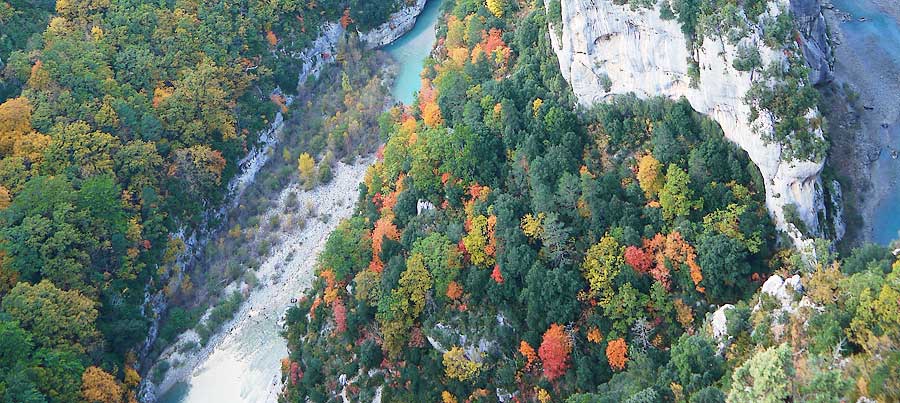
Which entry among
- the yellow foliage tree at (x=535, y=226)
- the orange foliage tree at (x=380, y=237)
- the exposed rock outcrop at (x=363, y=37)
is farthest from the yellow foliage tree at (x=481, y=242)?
the exposed rock outcrop at (x=363, y=37)

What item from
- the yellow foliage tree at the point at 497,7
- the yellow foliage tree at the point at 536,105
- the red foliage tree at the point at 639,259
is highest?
the yellow foliage tree at the point at 497,7

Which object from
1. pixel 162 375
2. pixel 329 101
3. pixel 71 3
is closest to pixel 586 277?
pixel 162 375

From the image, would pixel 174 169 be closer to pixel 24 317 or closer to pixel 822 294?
pixel 24 317

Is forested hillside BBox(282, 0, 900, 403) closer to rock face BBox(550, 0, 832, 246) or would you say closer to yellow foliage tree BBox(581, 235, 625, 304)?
yellow foliage tree BBox(581, 235, 625, 304)

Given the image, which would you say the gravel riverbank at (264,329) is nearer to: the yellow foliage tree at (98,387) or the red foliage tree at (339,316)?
the yellow foliage tree at (98,387)

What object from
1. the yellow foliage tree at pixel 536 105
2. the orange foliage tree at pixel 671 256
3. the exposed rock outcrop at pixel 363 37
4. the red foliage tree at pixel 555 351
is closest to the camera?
the orange foliage tree at pixel 671 256

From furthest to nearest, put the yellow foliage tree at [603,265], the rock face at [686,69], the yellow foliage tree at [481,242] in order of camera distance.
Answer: the yellow foliage tree at [481,242], the yellow foliage tree at [603,265], the rock face at [686,69]
